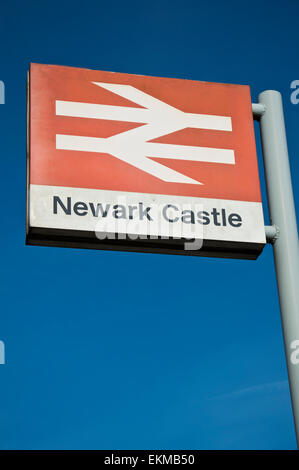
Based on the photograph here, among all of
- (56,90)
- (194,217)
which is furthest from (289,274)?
(56,90)

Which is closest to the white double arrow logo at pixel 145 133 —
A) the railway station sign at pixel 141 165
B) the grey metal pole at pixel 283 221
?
the railway station sign at pixel 141 165

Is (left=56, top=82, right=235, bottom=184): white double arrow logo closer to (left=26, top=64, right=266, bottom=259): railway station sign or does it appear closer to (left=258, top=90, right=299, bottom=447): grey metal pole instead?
(left=26, top=64, right=266, bottom=259): railway station sign

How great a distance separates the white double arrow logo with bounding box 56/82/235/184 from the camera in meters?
6.97

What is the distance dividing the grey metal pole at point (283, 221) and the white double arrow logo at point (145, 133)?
0.32m

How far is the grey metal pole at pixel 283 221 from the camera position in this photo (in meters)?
6.15

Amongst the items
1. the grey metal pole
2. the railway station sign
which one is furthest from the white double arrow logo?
the grey metal pole

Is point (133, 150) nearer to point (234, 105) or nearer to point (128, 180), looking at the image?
point (128, 180)

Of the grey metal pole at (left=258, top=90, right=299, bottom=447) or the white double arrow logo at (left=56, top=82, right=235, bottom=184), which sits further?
the white double arrow logo at (left=56, top=82, right=235, bottom=184)

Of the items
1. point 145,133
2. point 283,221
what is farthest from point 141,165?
point 283,221

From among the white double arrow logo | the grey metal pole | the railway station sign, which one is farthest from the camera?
the white double arrow logo

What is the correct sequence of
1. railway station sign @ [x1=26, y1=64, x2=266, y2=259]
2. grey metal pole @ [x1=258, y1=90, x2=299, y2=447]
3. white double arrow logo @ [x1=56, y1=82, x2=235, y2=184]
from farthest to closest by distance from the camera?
white double arrow logo @ [x1=56, y1=82, x2=235, y2=184]
railway station sign @ [x1=26, y1=64, x2=266, y2=259]
grey metal pole @ [x1=258, y1=90, x2=299, y2=447]

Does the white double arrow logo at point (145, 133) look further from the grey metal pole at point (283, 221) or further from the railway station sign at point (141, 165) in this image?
the grey metal pole at point (283, 221)

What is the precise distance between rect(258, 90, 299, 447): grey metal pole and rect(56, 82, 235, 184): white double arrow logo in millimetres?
322

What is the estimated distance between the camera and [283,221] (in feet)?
22.2
